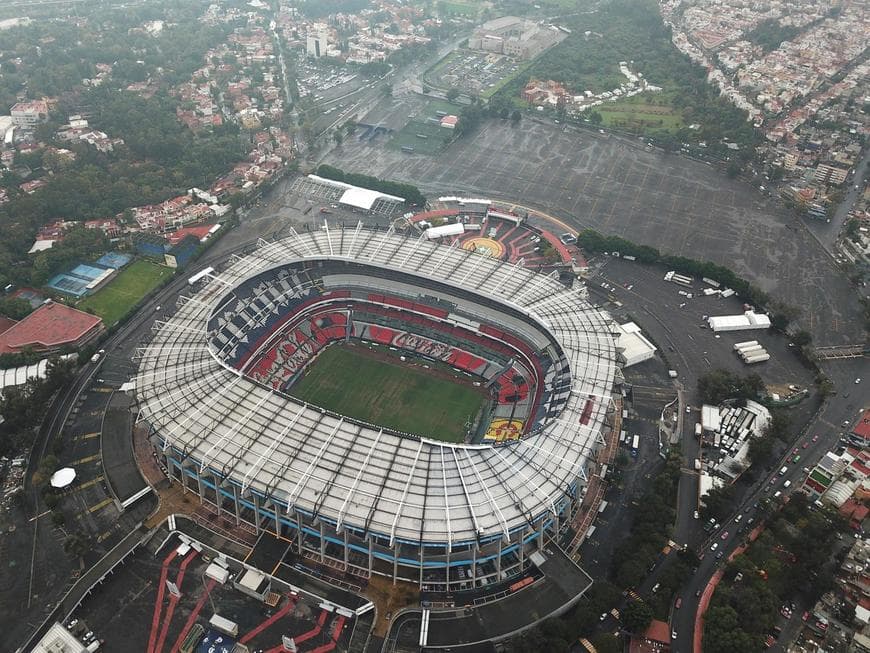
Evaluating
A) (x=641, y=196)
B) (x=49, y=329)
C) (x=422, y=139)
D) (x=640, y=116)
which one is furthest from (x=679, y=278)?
(x=49, y=329)

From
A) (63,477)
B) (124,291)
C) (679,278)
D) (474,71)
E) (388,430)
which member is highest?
(388,430)

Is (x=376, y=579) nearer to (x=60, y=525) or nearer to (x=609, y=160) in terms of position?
(x=60, y=525)

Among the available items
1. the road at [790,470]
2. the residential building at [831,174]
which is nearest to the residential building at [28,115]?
the road at [790,470]

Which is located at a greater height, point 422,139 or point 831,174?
point 831,174

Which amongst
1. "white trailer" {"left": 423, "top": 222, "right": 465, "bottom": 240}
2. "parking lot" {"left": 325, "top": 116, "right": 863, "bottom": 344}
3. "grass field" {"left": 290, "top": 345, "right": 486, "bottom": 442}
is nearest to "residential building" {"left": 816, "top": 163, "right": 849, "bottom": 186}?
"parking lot" {"left": 325, "top": 116, "right": 863, "bottom": 344}

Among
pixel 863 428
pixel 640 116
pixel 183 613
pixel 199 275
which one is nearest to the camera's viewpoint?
pixel 183 613

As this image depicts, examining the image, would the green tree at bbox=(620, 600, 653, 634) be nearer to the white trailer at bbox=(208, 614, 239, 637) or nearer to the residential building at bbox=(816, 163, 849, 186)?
the white trailer at bbox=(208, 614, 239, 637)

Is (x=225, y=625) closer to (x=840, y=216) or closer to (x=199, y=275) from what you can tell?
(x=199, y=275)

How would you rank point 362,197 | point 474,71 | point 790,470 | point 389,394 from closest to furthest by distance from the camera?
point 790,470 < point 389,394 < point 362,197 < point 474,71
